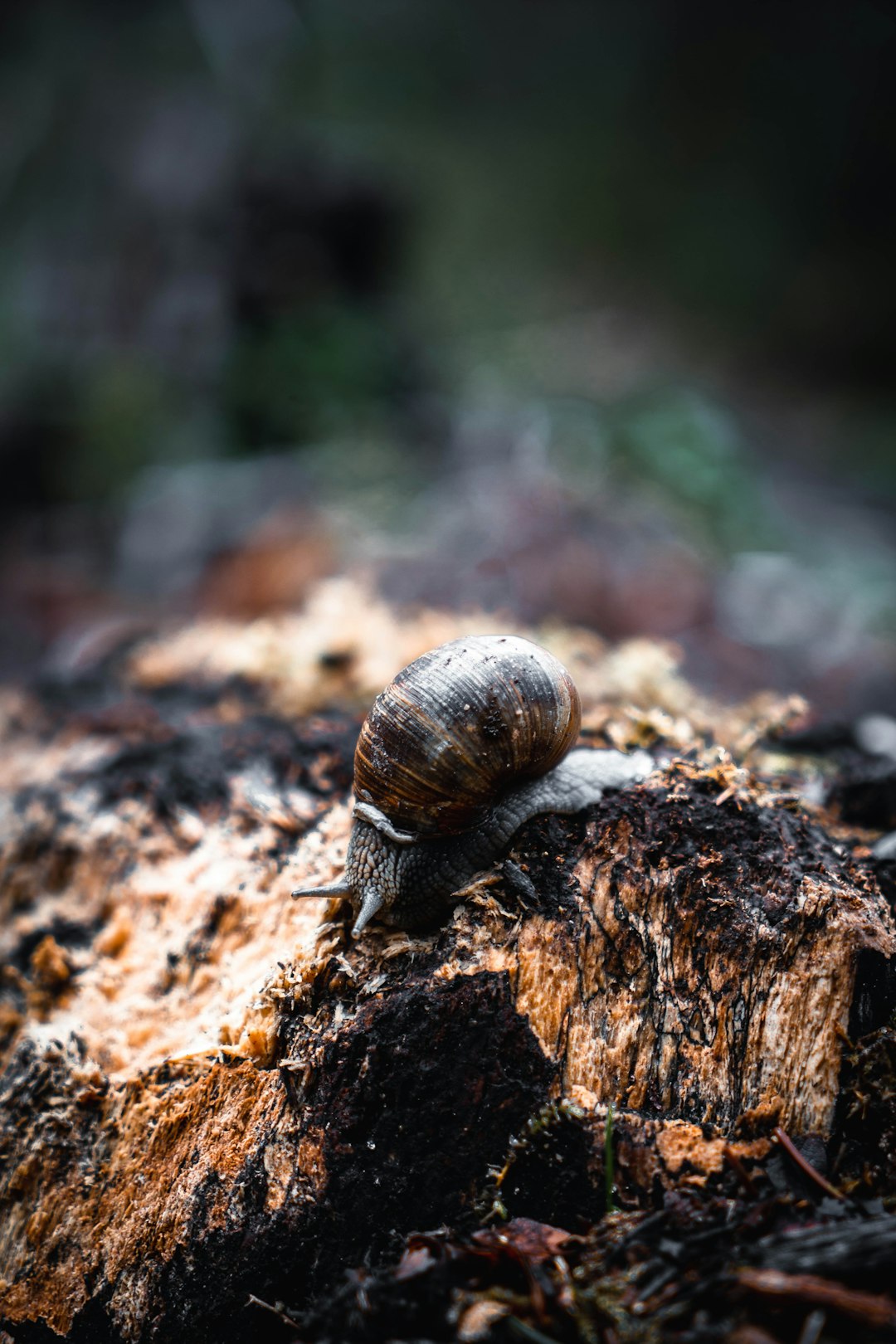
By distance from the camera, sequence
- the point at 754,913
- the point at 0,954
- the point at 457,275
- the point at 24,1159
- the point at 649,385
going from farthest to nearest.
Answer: the point at 457,275 < the point at 649,385 < the point at 0,954 < the point at 24,1159 < the point at 754,913

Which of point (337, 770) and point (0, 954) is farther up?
point (337, 770)

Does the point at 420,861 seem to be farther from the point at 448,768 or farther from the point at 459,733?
the point at 459,733

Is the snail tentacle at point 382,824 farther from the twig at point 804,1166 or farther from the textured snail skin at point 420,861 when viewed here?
the twig at point 804,1166

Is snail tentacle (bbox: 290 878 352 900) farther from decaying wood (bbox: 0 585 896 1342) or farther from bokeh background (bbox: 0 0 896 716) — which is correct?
bokeh background (bbox: 0 0 896 716)

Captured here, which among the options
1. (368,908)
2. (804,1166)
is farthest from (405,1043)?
(804,1166)

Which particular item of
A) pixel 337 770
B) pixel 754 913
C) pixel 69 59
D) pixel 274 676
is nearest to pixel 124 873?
pixel 337 770

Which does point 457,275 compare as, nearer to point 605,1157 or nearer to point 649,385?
point 649,385

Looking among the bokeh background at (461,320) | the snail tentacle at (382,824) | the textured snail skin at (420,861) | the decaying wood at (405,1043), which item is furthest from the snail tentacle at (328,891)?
the bokeh background at (461,320)
